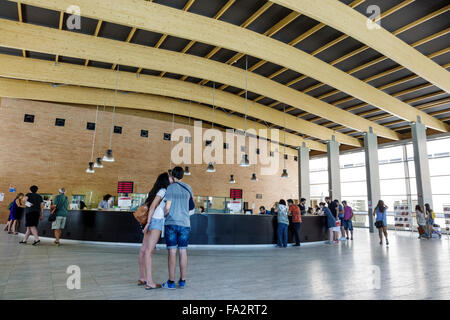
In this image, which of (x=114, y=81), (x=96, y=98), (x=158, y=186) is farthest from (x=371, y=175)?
(x=96, y=98)

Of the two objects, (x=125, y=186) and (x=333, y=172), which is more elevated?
(x=333, y=172)

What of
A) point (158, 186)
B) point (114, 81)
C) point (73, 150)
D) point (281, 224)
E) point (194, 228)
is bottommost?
point (194, 228)

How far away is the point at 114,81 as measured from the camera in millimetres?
10961

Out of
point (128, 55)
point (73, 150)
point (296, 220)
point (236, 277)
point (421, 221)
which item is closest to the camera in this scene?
point (236, 277)

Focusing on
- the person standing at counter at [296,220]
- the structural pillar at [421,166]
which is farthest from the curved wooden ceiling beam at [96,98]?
the structural pillar at [421,166]

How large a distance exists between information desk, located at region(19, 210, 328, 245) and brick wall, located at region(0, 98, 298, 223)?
5.24 meters

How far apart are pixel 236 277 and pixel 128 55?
25.9ft

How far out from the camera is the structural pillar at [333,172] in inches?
645

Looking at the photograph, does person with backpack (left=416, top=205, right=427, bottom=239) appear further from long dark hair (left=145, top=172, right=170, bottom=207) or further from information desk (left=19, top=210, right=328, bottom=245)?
long dark hair (left=145, top=172, right=170, bottom=207)

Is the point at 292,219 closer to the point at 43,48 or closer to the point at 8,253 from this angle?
the point at 8,253

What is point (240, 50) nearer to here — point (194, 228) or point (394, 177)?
point (194, 228)

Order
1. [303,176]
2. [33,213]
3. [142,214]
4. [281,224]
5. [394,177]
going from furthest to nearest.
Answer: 1. [303,176]
2. [394,177]
3. [281,224]
4. [33,213]
5. [142,214]

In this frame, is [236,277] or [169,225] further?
[236,277]
